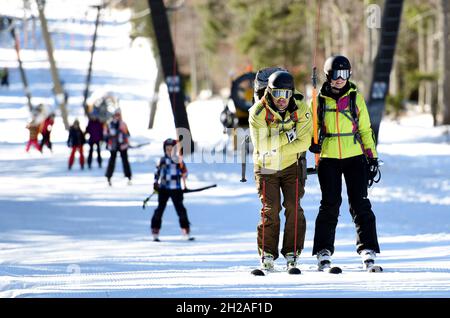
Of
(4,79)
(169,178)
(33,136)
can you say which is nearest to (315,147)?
(169,178)

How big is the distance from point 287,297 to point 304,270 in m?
2.16

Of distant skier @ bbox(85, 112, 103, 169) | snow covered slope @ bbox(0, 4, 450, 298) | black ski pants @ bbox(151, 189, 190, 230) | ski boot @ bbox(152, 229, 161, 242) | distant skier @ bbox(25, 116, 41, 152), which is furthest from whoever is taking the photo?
distant skier @ bbox(25, 116, 41, 152)

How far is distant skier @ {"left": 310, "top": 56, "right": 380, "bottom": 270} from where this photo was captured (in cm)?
917

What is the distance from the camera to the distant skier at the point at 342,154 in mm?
9172

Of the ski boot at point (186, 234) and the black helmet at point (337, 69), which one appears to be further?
the ski boot at point (186, 234)

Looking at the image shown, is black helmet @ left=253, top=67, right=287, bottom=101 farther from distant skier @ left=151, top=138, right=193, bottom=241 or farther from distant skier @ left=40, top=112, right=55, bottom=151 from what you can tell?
distant skier @ left=40, top=112, right=55, bottom=151

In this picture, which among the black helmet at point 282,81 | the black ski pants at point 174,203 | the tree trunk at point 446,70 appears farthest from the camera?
the tree trunk at point 446,70

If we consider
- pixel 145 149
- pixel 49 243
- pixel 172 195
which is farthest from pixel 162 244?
pixel 145 149

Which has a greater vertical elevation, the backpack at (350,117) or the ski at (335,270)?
the backpack at (350,117)

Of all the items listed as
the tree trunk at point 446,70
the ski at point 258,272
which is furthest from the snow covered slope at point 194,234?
the tree trunk at point 446,70

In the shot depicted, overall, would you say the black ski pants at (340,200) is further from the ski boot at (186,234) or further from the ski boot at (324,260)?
the ski boot at (186,234)

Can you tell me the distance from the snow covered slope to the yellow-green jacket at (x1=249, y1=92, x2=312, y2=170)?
3.40 ft

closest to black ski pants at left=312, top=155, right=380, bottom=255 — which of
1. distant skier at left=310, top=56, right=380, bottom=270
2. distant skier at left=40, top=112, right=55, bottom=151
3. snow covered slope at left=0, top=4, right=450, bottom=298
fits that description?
distant skier at left=310, top=56, right=380, bottom=270

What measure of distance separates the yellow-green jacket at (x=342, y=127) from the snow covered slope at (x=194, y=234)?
101 centimetres
